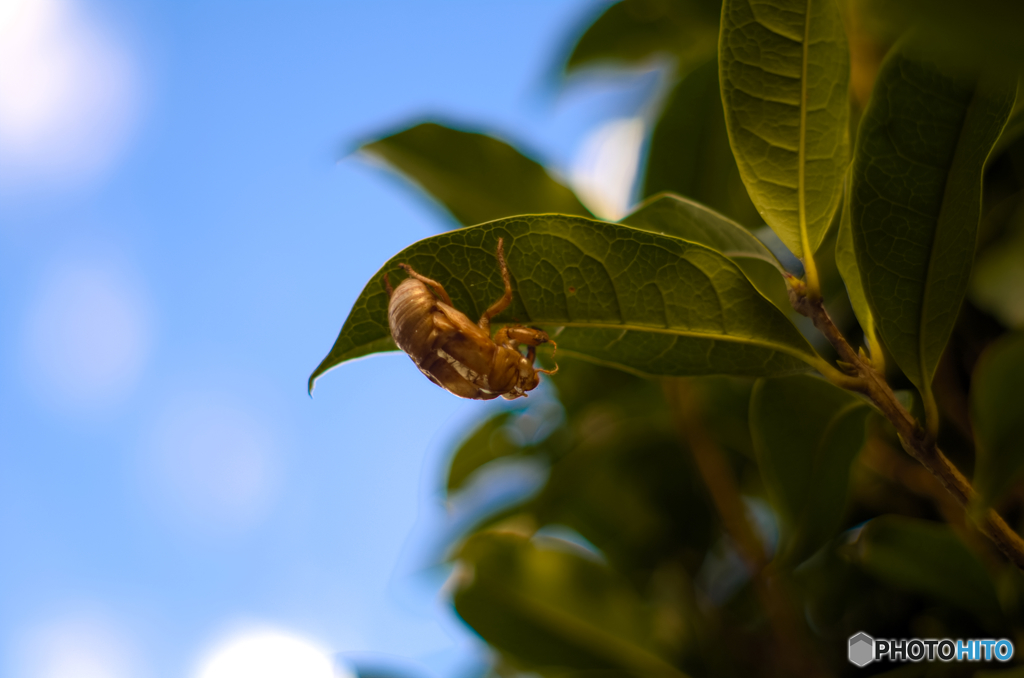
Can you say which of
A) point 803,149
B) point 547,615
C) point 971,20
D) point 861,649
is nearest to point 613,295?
point 803,149

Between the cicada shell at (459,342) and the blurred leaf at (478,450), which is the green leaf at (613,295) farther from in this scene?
the blurred leaf at (478,450)

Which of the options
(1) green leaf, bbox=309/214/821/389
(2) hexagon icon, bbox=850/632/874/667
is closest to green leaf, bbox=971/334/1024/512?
(1) green leaf, bbox=309/214/821/389

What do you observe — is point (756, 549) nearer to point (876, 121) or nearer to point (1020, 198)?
point (1020, 198)

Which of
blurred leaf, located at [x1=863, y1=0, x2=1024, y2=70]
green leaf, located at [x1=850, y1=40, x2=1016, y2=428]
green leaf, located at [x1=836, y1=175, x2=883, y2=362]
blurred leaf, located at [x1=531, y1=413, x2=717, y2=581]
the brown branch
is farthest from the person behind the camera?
blurred leaf, located at [x1=531, y1=413, x2=717, y2=581]

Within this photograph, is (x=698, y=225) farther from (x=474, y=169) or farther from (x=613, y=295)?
(x=474, y=169)

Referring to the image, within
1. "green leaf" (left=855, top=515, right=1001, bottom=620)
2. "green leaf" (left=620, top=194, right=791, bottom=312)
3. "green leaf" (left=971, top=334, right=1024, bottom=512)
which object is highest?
"green leaf" (left=620, top=194, right=791, bottom=312)

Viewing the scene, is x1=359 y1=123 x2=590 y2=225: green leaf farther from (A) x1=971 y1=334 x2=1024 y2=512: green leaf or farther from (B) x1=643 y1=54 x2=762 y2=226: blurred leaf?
(A) x1=971 y1=334 x2=1024 y2=512: green leaf

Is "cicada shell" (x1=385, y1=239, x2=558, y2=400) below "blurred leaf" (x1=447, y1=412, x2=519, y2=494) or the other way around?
the other way around
